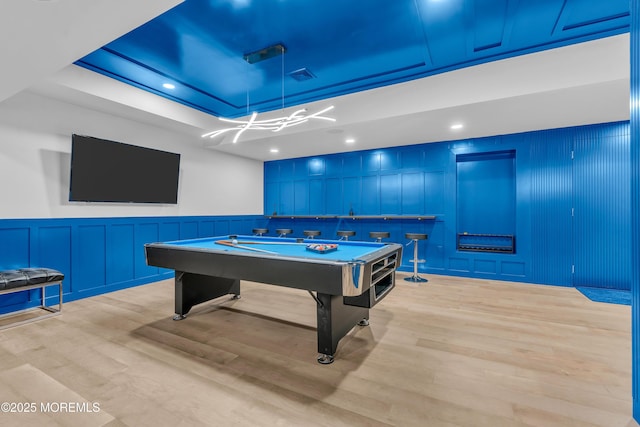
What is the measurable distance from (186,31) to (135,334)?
327 centimetres

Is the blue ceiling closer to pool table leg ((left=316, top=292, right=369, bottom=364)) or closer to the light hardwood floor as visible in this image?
pool table leg ((left=316, top=292, right=369, bottom=364))

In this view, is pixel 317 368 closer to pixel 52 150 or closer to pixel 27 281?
pixel 27 281

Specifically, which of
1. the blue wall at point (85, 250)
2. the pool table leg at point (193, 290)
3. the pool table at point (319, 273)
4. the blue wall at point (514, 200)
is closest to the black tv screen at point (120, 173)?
the blue wall at point (85, 250)

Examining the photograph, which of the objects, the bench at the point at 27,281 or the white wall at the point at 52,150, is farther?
the white wall at the point at 52,150

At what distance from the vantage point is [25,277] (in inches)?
126

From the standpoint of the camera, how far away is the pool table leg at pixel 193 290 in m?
3.38

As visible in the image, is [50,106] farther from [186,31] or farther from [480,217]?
[480,217]

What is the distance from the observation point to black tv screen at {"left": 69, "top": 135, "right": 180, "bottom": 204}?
407cm

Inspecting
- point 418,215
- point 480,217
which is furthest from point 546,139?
point 418,215

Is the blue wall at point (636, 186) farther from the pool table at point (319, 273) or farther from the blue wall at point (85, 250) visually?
the blue wall at point (85, 250)

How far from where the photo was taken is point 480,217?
227 inches

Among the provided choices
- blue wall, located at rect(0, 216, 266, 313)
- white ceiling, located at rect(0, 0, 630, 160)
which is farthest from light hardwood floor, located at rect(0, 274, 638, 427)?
white ceiling, located at rect(0, 0, 630, 160)

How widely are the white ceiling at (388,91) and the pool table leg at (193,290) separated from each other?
245cm

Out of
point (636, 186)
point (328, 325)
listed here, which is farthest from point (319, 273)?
point (636, 186)
